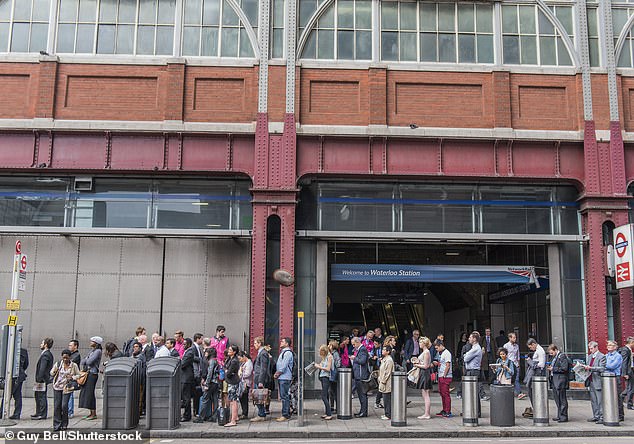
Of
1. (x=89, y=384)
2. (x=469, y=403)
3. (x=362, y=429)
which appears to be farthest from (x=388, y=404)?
(x=89, y=384)

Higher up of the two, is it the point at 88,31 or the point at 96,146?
the point at 88,31

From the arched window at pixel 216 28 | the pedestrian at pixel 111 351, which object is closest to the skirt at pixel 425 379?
the pedestrian at pixel 111 351

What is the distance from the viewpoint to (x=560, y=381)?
15.0 m

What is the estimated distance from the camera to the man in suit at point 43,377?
48.1ft

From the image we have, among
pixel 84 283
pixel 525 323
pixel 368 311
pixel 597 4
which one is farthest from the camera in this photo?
pixel 368 311

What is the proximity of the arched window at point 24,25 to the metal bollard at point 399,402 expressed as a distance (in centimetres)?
1408

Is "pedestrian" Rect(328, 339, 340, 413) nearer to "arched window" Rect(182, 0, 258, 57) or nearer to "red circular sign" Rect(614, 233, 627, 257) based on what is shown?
"red circular sign" Rect(614, 233, 627, 257)

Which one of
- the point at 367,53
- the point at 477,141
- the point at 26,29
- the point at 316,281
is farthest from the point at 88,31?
the point at 477,141

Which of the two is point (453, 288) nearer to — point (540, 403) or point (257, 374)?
point (540, 403)

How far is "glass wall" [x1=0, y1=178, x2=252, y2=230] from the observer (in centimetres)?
1942

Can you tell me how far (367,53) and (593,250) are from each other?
8.70 m

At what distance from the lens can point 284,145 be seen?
19406 mm

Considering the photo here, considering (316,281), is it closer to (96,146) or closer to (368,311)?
(96,146)

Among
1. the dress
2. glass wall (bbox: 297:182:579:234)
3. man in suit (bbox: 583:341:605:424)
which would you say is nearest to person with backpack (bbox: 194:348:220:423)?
the dress
